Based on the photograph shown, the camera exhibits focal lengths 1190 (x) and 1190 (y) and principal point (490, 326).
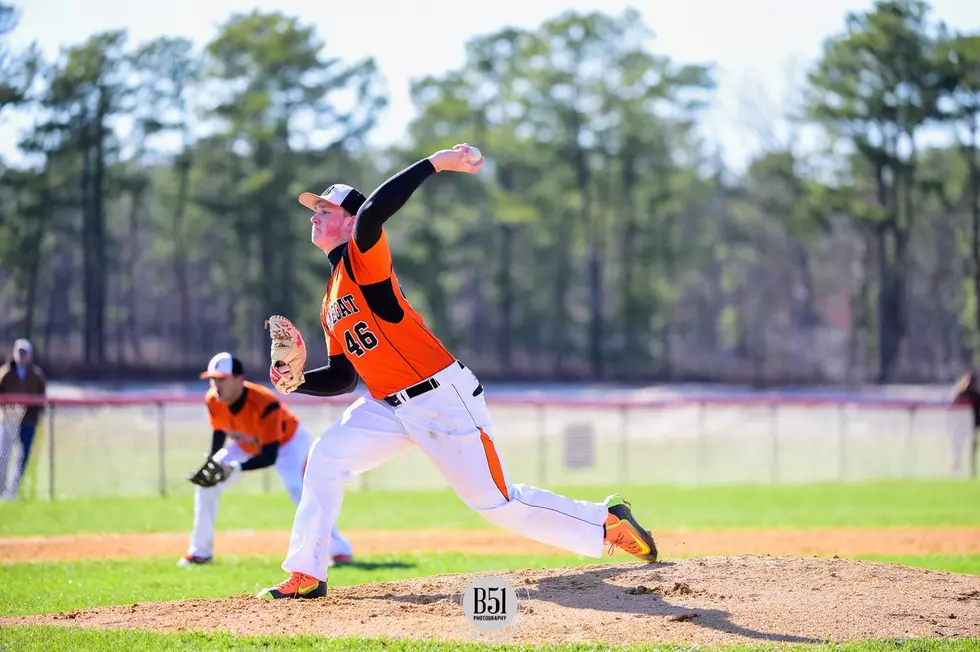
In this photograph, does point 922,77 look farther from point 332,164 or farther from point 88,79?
point 88,79

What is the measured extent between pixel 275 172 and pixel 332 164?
7.28 meters

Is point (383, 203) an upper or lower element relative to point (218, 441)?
upper

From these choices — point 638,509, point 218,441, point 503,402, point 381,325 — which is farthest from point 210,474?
point 503,402

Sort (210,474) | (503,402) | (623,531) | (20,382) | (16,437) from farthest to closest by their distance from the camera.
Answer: (503,402), (20,382), (16,437), (210,474), (623,531)

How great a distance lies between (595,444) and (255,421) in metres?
18.8

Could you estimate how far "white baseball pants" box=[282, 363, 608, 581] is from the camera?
7258 millimetres

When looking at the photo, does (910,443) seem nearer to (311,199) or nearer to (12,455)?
(12,455)

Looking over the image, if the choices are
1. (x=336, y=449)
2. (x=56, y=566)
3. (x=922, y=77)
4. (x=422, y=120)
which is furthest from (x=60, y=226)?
(x=336, y=449)

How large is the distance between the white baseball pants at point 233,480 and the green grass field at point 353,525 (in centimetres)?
26

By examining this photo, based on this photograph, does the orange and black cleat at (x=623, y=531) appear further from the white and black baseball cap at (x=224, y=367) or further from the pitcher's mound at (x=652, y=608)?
the white and black baseball cap at (x=224, y=367)

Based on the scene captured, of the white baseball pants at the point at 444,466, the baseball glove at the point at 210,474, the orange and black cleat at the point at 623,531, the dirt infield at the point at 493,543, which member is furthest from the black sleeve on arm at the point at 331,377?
the dirt infield at the point at 493,543

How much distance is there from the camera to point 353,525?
15.4 metres

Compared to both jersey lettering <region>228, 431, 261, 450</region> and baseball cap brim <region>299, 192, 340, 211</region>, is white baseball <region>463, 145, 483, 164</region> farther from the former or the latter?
jersey lettering <region>228, 431, 261, 450</region>

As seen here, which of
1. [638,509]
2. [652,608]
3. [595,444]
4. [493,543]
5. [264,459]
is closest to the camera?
[652,608]
